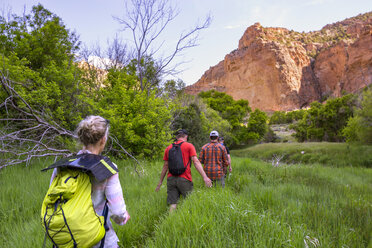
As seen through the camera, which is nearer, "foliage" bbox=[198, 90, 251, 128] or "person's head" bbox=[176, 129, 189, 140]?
"person's head" bbox=[176, 129, 189, 140]

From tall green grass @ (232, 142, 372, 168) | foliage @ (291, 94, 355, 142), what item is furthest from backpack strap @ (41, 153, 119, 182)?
foliage @ (291, 94, 355, 142)

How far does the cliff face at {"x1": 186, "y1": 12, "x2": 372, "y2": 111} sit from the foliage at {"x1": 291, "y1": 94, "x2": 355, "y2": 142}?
196 feet

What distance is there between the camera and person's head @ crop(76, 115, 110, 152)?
1.57 meters

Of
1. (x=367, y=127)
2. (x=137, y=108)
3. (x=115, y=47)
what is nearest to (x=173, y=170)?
(x=137, y=108)

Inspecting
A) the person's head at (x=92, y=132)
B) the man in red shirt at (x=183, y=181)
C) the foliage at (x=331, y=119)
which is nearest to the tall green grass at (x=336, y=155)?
the man in red shirt at (x=183, y=181)

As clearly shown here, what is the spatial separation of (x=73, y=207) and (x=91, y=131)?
22.6 inches

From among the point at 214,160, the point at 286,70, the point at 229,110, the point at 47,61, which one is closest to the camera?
the point at 214,160

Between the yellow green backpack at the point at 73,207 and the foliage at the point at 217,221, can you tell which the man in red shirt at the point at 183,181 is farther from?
the yellow green backpack at the point at 73,207

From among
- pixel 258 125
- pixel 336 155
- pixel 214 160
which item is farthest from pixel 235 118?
pixel 214 160

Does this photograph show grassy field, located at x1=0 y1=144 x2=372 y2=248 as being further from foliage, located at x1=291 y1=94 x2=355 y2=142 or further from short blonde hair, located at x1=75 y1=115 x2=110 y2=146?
foliage, located at x1=291 y1=94 x2=355 y2=142

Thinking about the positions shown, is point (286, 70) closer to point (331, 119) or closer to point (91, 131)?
point (331, 119)

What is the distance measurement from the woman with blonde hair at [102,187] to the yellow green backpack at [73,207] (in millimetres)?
102

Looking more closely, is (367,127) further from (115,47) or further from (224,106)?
(224,106)

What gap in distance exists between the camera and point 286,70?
8806 centimetres
